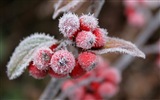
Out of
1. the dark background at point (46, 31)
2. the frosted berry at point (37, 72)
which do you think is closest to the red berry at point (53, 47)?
the frosted berry at point (37, 72)

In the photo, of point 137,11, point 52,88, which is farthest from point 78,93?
point 137,11

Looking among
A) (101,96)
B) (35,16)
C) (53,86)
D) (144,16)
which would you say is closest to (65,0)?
(53,86)

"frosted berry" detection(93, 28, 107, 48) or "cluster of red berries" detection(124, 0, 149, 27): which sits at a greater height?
"cluster of red berries" detection(124, 0, 149, 27)

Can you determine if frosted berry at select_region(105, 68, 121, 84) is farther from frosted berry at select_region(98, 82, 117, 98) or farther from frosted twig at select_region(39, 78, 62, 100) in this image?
frosted twig at select_region(39, 78, 62, 100)

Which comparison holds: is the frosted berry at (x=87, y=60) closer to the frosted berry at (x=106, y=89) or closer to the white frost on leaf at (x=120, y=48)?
the white frost on leaf at (x=120, y=48)

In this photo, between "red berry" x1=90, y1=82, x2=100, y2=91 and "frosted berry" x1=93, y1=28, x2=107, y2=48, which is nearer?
"frosted berry" x1=93, y1=28, x2=107, y2=48

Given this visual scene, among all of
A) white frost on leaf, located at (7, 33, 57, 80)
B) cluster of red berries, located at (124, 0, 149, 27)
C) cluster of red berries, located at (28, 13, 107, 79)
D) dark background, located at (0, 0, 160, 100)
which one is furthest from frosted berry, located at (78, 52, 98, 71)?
dark background, located at (0, 0, 160, 100)

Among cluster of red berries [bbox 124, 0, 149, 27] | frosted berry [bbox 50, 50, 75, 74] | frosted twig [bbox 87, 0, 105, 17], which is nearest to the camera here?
frosted berry [bbox 50, 50, 75, 74]

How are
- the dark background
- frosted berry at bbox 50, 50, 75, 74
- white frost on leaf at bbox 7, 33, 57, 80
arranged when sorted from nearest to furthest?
frosted berry at bbox 50, 50, 75, 74 < white frost on leaf at bbox 7, 33, 57, 80 < the dark background
